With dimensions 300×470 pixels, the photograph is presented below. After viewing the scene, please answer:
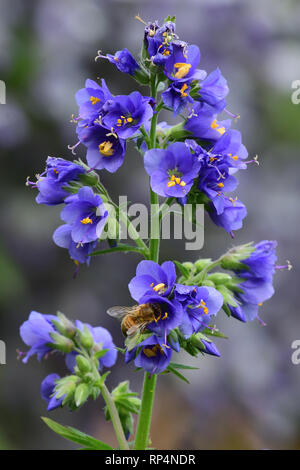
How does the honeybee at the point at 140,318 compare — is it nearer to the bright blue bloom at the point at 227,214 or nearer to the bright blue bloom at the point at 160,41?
the bright blue bloom at the point at 227,214

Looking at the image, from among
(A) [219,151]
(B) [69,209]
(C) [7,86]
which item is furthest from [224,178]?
(C) [7,86]

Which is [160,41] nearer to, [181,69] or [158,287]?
[181,69]

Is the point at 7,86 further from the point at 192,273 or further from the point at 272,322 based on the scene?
the point at 192,273

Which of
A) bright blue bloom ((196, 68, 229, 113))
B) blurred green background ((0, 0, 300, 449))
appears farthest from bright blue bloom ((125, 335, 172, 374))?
blurred green background ((0, 0, 300, 449))

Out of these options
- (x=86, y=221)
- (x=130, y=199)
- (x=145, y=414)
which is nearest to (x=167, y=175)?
(x=86, y=221)

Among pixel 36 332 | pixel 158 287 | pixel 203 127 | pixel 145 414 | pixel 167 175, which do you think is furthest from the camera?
pixel 36 332

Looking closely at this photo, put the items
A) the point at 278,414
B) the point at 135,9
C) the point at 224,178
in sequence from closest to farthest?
1. the point at 224,178
2. the point at 278,414
3. the point at 135,9
